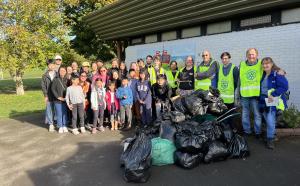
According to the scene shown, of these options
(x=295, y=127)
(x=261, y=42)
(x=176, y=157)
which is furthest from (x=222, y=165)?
(x=261, y=42)

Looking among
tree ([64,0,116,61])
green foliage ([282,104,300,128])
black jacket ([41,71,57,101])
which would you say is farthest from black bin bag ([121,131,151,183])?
tree ([64,0,116,61])

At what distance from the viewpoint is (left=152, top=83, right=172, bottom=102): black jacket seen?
7246mm

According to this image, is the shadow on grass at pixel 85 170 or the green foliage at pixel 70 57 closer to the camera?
the shadow on grass at pixel 85 170

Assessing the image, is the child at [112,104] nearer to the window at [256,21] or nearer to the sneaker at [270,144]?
the sneaker at [270,144]

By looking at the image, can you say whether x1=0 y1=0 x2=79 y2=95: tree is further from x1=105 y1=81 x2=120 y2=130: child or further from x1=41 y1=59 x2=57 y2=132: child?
x1=105 y1=81 x2=120 y2=130: child

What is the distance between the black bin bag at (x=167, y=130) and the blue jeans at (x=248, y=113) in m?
1.68

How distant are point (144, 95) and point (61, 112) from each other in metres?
2.21

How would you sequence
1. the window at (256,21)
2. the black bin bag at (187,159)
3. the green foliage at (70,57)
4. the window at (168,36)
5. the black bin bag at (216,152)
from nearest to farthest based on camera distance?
the black bin bag at (187,159) < the black bin bag at (216,152) < the window at (256,21) < the window at (168,36) < the green foliage at (70,57)

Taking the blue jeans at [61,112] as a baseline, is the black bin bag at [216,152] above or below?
below

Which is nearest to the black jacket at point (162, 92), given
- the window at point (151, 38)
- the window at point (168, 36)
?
the window at point (168, 36)

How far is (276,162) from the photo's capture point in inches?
191

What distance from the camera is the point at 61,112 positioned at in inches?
298

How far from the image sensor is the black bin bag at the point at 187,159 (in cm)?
468

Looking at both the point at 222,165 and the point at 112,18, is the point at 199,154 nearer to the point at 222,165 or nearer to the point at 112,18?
the point at 222,165
